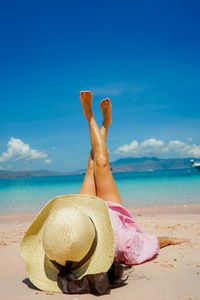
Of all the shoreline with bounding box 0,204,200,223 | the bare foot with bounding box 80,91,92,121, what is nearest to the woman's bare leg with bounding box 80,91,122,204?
the bare foot with bounding box 80,91,92,121

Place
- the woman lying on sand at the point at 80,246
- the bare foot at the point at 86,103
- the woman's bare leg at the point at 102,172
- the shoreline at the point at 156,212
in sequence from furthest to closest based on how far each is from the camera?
the shoreline at the point at 156,212
the bare foot at the point at 86,103
the woman's bare leg at the point at 102,172
the woman lying on sand at the point at 80,246

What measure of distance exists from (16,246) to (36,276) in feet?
7.56

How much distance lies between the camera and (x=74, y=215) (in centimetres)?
252

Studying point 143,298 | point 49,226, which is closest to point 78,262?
point 49,226

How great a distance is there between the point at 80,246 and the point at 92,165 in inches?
85.8

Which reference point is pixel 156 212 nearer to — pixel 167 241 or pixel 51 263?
pixel 167 241

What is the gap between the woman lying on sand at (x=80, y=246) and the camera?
8.07 feet

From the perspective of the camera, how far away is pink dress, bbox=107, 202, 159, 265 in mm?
3354

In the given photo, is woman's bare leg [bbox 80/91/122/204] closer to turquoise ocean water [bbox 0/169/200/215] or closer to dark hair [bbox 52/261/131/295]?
dark hair [bbox 52/261/131/295]

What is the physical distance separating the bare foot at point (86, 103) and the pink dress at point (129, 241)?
1.92 metres

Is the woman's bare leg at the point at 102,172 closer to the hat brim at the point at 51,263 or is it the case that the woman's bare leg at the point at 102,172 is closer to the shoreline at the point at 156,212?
the hat brim at the point at 51,263

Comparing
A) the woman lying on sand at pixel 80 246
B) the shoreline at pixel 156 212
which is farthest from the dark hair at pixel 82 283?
the shoreline at pixel 156 212

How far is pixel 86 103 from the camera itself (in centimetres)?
511

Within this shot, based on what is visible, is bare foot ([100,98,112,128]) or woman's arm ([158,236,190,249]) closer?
woman's arm ([158,236,190,249])
